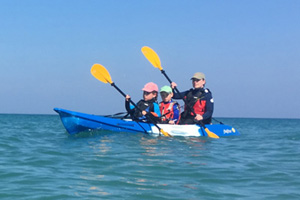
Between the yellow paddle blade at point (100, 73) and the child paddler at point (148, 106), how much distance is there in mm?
975

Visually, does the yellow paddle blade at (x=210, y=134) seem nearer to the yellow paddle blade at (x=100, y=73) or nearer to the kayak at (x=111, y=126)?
the kayak at (x=111, y=126)

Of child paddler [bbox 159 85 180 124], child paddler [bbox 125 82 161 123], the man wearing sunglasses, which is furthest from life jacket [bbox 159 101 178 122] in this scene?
the man wearing sunglasses

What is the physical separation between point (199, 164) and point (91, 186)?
2.04 metres

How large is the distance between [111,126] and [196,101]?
7.80ft

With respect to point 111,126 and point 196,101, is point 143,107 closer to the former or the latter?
point 111,126

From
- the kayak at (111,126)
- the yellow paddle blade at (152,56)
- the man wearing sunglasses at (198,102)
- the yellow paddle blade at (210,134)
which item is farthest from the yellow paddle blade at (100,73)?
the yellow paddle blade at (210,134)

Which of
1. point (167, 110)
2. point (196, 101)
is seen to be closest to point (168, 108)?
point (167, 110)

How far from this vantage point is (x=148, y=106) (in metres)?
10.4

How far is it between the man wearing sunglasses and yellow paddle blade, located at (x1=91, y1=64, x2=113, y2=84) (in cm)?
220

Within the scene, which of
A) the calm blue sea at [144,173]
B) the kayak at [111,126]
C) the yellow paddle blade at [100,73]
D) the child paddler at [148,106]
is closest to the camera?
the calm blue sea at [144,173]

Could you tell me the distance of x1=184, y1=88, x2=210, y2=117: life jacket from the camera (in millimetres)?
10695

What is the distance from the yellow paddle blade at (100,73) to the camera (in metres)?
11.0

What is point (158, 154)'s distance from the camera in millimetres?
6691

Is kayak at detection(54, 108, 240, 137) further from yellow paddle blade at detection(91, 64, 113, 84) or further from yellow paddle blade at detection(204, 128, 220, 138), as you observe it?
yellow paddle blade at detection(91, 64, 113, 84)
